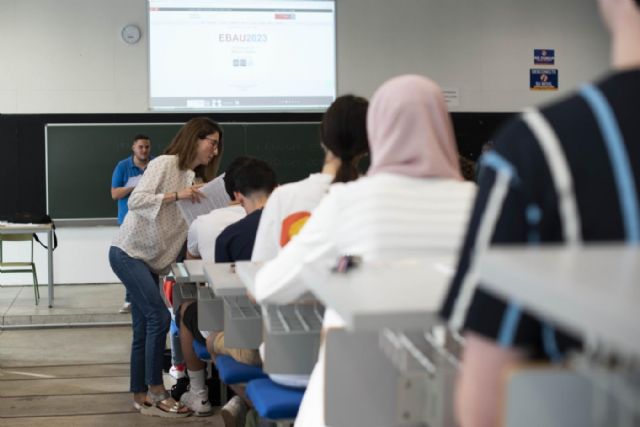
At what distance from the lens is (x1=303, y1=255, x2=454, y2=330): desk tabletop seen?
4.01 feet

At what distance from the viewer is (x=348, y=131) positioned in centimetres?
275

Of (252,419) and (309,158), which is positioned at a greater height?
(309,158)

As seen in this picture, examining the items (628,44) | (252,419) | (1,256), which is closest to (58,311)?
(1,256)

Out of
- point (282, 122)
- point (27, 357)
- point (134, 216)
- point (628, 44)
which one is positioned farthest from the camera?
point (282, 122)

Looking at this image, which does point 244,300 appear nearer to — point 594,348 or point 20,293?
point 594,348

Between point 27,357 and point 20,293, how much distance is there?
2.23 meters

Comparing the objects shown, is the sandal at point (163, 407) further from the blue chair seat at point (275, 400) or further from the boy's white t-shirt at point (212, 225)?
the blue chair seat at point (275, 400)

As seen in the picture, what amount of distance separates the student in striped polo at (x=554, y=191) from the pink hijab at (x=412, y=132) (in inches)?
36.4

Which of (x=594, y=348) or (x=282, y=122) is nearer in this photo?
(x=594, y=348)

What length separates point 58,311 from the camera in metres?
7.29

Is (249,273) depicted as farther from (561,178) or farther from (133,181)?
A: (133,181)

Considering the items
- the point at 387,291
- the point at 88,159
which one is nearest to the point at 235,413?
the point at 387,291

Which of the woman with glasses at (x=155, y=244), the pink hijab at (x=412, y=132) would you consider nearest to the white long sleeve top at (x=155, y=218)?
the woman with glasses at (x=155, y=244)

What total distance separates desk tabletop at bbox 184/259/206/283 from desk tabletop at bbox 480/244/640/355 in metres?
2.83
